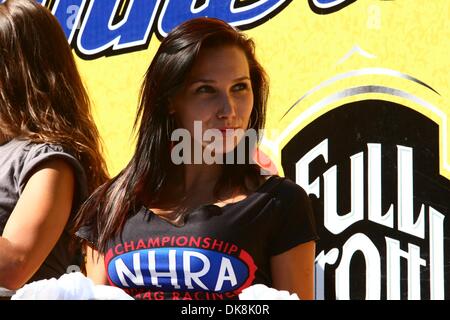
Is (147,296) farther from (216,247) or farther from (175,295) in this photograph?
(216,247)

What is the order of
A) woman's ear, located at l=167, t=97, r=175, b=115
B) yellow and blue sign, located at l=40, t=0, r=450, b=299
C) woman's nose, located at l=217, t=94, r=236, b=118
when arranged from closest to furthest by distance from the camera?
1. woman's nose, located at l=217, t=94, r=236, b=118
2. woman's ear, located at l=167, t=97, r=175, b=115
3. yellow and blue sign, located at l=40, t=0, r=450, b=299

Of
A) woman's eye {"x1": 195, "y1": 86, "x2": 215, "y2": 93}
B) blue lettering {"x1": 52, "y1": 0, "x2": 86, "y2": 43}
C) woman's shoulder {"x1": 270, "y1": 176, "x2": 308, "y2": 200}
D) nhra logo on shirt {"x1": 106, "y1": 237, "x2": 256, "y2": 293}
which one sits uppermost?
blue lettering {"x1": 52, "y1": 0, "x2": 86, "y2": 43}

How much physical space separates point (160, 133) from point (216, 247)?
37cm

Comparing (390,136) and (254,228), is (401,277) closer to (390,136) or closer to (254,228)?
(390,136)

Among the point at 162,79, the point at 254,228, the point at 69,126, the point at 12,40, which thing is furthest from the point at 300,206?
the point at 12,40

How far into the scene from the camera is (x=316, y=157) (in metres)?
2.81

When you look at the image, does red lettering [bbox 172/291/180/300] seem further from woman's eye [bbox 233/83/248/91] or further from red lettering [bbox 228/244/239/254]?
woman's eye [bbox 233/83/248/91]

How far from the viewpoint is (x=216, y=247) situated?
2119mm

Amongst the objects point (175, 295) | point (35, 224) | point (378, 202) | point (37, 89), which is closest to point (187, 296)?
point (175, 295)

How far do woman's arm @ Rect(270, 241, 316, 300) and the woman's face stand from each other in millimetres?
290

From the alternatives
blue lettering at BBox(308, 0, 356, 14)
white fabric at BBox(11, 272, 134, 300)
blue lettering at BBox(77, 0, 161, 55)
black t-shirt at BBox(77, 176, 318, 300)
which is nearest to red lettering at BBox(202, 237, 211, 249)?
black t-shirt at BBox(77, 176, 318, 300)

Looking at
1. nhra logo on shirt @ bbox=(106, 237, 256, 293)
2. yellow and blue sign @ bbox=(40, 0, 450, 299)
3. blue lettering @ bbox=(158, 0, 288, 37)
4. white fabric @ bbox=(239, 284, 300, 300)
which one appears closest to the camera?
white fabric @ bbox=(239, 284, 300, 300)

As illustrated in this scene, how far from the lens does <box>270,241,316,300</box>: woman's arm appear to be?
83.5 inches

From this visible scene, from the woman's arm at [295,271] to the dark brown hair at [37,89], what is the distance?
51 centimetres
